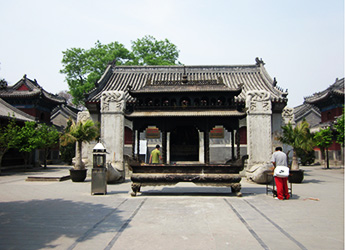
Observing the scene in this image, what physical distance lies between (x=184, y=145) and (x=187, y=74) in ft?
26.9

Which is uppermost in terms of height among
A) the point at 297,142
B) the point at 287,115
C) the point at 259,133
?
the point at 287,115

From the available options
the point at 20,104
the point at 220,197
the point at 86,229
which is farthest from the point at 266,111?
the point at 20,104

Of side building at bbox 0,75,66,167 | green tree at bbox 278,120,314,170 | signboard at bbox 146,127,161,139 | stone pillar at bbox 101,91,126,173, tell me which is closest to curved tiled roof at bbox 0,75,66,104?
side building at bbox 0,75,66,167

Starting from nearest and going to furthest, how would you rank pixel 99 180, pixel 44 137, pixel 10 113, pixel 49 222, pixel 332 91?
pixel 49 222 < pixel 99 180 < pixel 10 113 < pixel 44 137 < pixel 332 91

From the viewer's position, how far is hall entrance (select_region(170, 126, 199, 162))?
605 inches

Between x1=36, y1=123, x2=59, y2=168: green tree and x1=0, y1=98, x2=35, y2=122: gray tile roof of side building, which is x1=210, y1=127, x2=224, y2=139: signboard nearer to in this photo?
x1=36, y1=123, x2=59, y2=168: green tree

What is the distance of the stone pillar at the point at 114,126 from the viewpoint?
14078 mm

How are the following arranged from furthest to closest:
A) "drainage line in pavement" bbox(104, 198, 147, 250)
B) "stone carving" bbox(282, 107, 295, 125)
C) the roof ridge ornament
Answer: the roof ridge ornament
"stone carving" bbox(282, 107, 295, 125)
"drainage line in pavement" bbox(104, 198, 147, 250)

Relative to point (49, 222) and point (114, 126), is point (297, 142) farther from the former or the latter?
point (49, 222)

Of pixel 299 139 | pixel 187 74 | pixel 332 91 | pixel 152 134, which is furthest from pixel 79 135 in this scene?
pixel 332 91

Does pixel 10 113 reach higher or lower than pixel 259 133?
higher

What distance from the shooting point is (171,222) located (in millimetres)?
5828

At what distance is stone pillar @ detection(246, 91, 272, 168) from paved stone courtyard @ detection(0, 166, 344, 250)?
5.31m

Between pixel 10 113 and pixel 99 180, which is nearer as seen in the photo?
pixel 99 180
